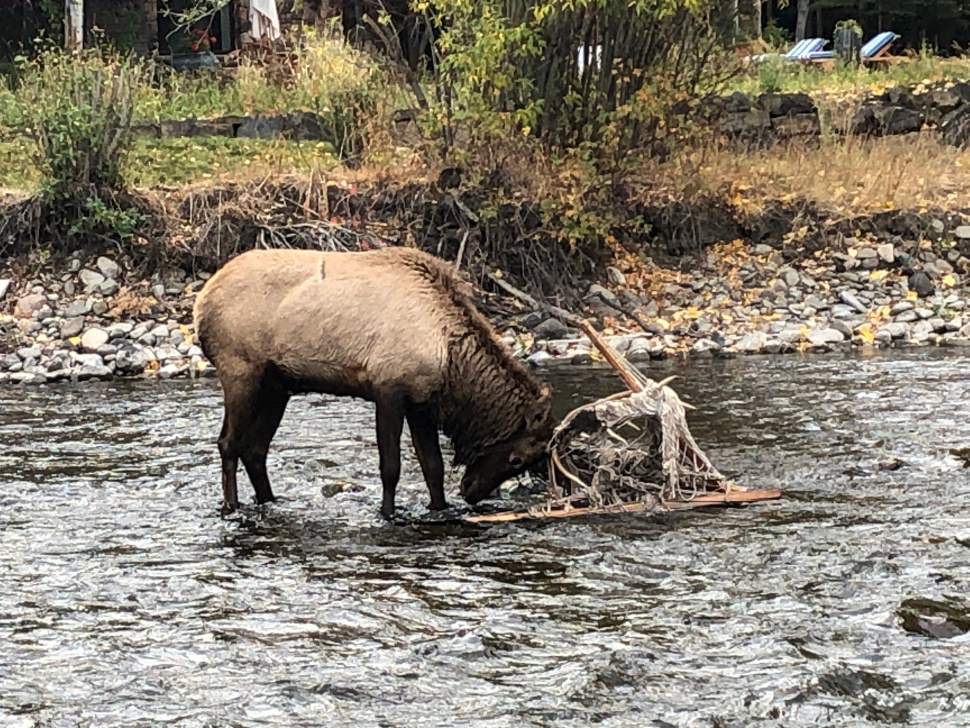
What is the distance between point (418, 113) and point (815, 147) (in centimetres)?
597

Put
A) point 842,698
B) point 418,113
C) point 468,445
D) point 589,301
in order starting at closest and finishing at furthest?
point 842,698 → point 468,445 → point 589,301 → point 418,113

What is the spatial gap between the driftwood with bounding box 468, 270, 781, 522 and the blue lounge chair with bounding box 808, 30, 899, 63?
64.0 ft

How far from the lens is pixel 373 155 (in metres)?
16.8

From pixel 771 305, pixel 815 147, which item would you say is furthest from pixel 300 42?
pixel 771 305

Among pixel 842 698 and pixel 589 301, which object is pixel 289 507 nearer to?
pixel 842 698

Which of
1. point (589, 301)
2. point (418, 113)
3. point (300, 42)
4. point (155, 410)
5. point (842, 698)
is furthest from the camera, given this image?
point (300, 42)

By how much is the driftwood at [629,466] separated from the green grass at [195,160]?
9.01m

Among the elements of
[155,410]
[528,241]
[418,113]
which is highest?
[418,113]

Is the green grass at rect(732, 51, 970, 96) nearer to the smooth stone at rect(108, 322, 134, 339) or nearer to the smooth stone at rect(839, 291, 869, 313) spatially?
the smooth stone at rect(839, 291, 869, 313)

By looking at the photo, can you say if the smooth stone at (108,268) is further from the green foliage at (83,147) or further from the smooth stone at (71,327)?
the smooth stone at (71,327)

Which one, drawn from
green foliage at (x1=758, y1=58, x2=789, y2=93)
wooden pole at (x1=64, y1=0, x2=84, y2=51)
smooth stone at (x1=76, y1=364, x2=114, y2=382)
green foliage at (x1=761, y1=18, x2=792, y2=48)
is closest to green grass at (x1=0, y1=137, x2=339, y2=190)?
smooth stone at (x1=76, y1=364, x2=114, y2=382)

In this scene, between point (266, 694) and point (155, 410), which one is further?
point (155, 410)

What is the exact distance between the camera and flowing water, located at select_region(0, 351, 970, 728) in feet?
16.6

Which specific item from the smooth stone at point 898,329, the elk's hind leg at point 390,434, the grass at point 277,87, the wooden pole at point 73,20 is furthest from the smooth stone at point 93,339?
the wooden pole at point 73,20
